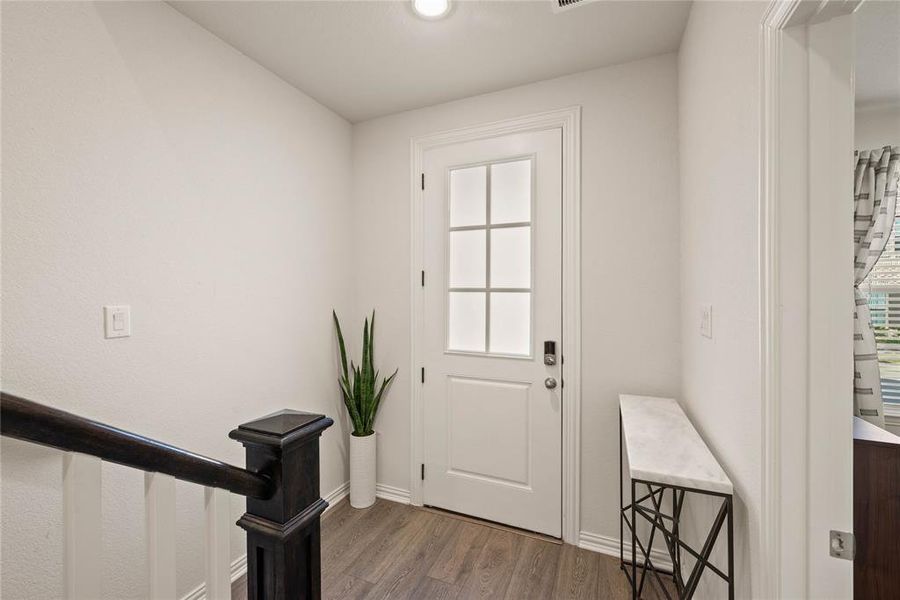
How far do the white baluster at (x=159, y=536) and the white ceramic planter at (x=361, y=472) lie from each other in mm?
1742

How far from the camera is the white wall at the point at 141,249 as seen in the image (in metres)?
1.19

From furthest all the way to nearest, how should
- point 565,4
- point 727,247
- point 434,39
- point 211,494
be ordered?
1. point 434,39
2. point 565,4
3. point 727,247
4. point 211,494

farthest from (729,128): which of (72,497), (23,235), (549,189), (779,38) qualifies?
(23,235)

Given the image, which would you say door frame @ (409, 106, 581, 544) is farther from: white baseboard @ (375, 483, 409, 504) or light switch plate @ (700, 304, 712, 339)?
white baseboard @ (375, 483, 409, 504)

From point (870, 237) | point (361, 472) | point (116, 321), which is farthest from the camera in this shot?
point (361, 472)

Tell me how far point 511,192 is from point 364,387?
1530mm

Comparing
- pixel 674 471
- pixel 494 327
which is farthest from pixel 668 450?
pixel 494 327

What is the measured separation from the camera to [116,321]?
4.60 feet

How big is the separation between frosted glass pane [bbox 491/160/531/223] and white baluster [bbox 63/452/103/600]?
1990 millimetres

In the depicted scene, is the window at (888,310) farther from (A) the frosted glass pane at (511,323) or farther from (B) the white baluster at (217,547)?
→ (B) the white baluster at (217,547)

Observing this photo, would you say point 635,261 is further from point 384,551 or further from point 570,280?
point 384,551

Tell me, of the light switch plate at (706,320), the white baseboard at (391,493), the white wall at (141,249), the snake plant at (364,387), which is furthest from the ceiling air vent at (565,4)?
the white baseboard at (391,493)

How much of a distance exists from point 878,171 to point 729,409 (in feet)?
5.93

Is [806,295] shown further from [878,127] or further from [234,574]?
[234,574]
